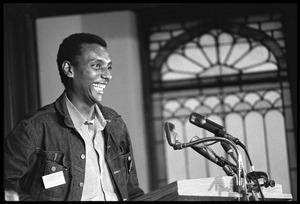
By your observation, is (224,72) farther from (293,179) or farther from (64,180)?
(64,180)

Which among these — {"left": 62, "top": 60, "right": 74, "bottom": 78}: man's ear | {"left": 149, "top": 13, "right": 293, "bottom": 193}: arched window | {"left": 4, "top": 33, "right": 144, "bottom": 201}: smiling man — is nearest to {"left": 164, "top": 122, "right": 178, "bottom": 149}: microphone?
{"left": 4, "top": 33, "right": 144, "bottom": 201}: smiling man

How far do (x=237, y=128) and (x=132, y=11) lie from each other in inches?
53.6

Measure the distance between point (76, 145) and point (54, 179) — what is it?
7.3 inches

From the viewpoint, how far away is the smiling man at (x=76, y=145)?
9.45 ft

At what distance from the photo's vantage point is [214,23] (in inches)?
257

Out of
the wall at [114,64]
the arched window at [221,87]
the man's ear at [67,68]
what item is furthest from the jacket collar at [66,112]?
the arched window at [221,87]

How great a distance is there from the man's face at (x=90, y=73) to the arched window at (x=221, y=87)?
10.4ft

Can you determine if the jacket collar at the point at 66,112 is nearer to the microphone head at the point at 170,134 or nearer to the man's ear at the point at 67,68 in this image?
the man's ear at the point at 67,68

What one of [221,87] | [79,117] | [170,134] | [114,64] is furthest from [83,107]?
[221,87]

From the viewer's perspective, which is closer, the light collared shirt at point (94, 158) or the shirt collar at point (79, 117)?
the light collared shirt at point (94, 158)

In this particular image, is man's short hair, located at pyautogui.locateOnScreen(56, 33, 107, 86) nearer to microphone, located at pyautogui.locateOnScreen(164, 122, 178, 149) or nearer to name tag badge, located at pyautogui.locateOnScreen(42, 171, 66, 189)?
name tag badge, located at pyautogui.locateOnScreen(42, 171, 66, 189)

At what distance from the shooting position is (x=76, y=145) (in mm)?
2998

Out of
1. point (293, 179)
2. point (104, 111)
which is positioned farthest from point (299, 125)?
point (104, 111)

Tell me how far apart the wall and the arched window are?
29 cm
